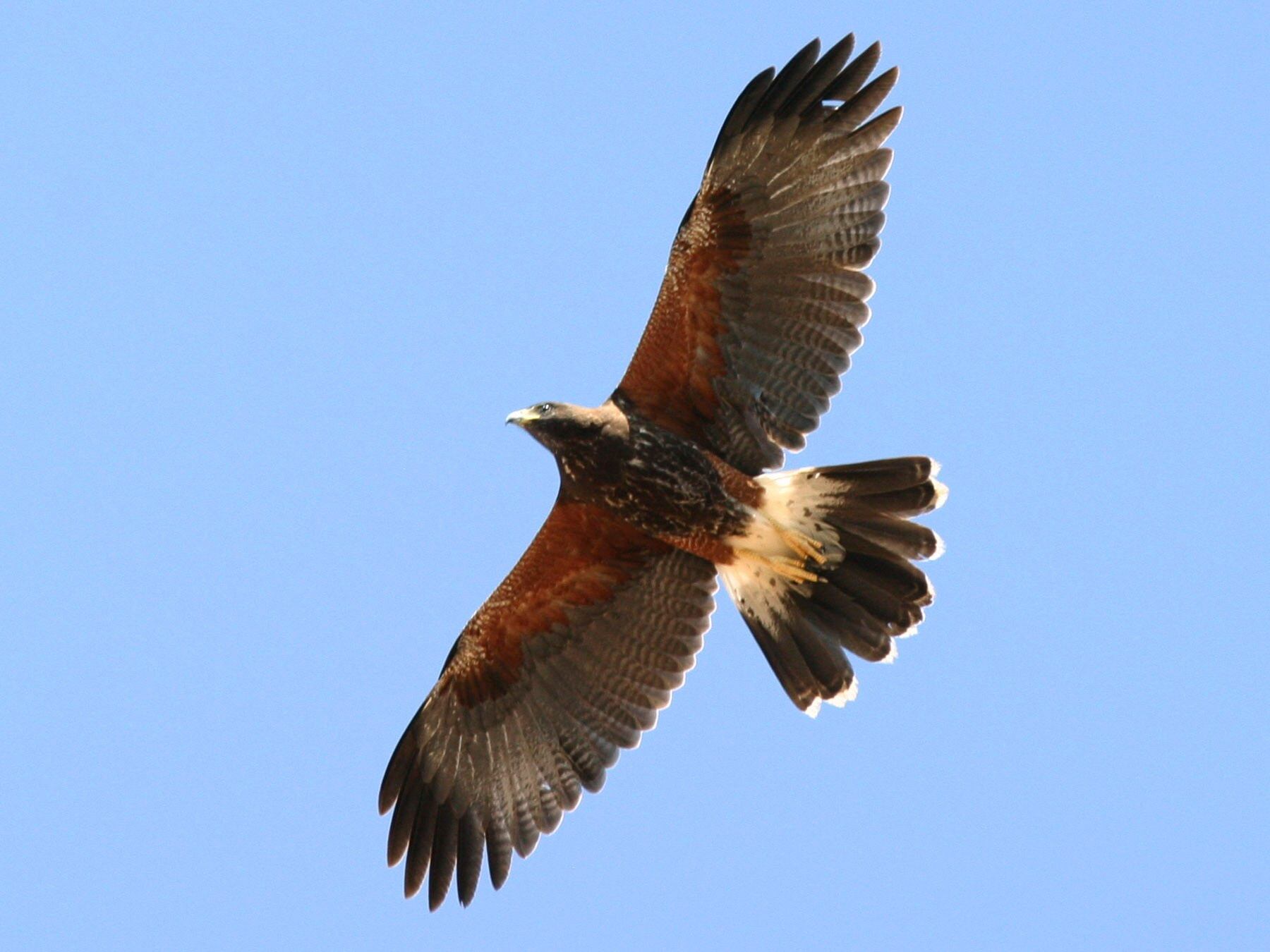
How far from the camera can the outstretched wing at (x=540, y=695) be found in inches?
484

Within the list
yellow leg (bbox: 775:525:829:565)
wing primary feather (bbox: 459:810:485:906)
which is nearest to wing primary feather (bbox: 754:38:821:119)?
yellow leg (bbox: 775:525:829:565)

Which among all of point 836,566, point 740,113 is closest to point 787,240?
point 740,113

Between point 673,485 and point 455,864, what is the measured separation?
10.2ft

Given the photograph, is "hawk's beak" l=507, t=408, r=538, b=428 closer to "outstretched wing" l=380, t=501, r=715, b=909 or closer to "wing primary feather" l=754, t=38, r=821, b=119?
"outstretched wing" l=380, t=501, r=715, b=909

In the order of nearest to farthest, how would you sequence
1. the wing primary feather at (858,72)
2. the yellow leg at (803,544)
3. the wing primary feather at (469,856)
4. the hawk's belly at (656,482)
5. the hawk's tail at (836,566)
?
the wing primary feather at (858,72) < the hawk's tail at (836,566) < the hawk's belly at (656,482) < the yellow leg at (803,544) < the wing primary feather at (469,856)

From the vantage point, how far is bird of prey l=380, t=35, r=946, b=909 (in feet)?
36.9

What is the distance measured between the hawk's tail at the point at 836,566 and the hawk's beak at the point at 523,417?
1.54m

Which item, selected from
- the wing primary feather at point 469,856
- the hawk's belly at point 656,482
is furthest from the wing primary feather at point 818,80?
the wing primary feather at point 469,856

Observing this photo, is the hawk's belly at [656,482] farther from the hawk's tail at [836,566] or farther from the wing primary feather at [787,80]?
the wing primary feather at [787,80]

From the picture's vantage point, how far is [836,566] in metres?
11.7

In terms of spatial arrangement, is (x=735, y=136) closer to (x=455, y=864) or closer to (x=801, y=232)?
(x=801, y=232)

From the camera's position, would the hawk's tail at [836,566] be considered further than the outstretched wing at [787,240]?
Yes

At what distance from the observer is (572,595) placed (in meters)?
12.4

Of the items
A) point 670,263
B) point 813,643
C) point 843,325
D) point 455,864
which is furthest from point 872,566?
point 455,864
